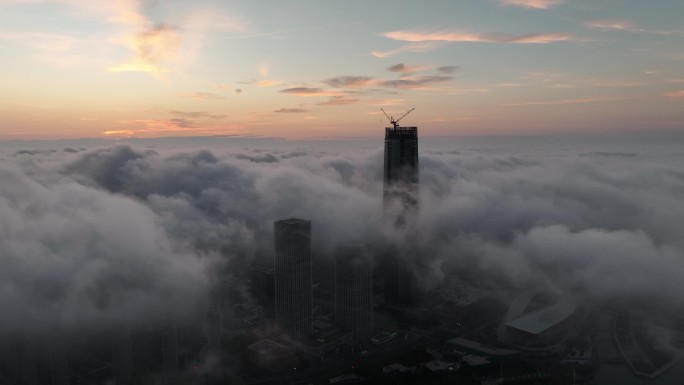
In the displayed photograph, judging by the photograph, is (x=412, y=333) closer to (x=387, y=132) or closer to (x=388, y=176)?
(x=388, y=176)

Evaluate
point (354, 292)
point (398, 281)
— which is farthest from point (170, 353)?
point (398, 281)

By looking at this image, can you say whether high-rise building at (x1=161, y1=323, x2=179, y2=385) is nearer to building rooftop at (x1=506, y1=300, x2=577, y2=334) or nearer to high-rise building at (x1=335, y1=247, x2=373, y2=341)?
high-rise building at (x1=335, y1=247, x2=373, y2=341)

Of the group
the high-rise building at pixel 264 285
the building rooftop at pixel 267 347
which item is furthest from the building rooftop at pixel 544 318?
the high-rise building at pixel 264 285

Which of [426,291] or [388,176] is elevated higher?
[388,176]

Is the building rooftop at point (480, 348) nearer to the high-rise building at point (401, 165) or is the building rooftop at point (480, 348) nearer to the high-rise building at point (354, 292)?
the high-rise building at point (354, 292)

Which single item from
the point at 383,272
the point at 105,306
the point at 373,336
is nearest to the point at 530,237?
the point at 383,272

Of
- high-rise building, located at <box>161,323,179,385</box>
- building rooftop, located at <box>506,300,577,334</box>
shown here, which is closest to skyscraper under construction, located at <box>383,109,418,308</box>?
A: building rooftop, located at <box>506,300,577,334</box>
